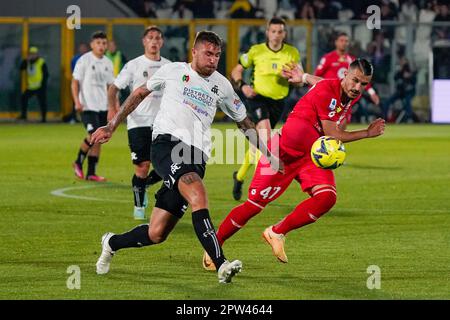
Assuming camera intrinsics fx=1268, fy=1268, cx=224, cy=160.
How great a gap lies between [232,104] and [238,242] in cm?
272

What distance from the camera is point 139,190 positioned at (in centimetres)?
1526

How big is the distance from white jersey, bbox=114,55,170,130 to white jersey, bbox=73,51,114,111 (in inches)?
216

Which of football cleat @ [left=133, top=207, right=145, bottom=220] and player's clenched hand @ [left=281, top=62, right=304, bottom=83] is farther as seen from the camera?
football cleat @ [left=133, top=207, right=145, bottom=220]

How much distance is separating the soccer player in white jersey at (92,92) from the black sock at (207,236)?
10386 mm

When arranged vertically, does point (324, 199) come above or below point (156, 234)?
above

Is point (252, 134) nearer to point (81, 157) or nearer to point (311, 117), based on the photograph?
point (311, 117)

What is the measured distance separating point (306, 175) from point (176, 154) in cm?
183

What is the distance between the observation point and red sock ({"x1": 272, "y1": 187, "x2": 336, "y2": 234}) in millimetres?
11820

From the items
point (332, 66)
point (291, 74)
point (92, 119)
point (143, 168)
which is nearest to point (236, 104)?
point (291, 74)

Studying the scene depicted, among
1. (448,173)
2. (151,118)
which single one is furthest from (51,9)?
(151,118)

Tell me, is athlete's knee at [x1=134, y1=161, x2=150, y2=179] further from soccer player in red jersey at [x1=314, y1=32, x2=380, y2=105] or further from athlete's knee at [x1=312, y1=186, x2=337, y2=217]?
soccer player in red jersey at [x1=314, y1=32, x2=380, y2=105]

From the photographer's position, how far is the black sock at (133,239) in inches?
426

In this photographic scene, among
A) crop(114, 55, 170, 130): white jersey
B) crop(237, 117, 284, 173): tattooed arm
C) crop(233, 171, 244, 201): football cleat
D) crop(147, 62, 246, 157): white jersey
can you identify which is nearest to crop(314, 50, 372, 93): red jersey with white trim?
crop(233, 171, 244, 201): football cleat

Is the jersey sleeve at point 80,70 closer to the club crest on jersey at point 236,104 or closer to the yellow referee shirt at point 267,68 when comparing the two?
the yellow referee shirt at point 267,68
